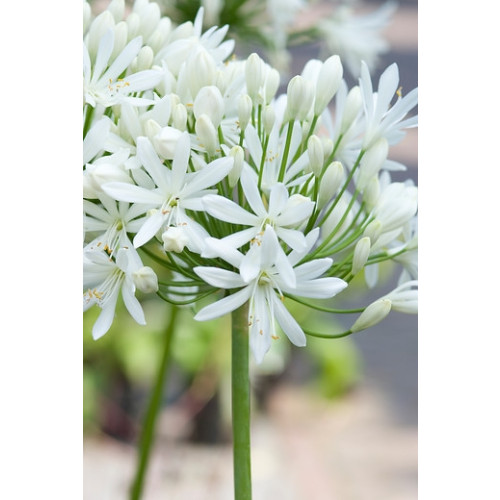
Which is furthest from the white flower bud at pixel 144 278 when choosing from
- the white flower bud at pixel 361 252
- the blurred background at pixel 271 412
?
the blurred background at pixel 271 412

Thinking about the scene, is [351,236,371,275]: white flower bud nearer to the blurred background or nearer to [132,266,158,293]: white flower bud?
[132,266,158,293]: white flower bud

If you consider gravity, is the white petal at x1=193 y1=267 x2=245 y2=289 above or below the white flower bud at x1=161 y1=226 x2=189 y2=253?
below

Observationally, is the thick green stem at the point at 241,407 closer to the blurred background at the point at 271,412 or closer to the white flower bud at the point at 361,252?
the white flower bud at the point at 361,252

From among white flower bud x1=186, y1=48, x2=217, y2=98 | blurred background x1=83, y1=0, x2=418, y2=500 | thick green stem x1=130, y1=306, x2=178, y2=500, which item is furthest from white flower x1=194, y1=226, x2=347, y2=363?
blurred background x1=83, y1=0, x2=418, y2=500

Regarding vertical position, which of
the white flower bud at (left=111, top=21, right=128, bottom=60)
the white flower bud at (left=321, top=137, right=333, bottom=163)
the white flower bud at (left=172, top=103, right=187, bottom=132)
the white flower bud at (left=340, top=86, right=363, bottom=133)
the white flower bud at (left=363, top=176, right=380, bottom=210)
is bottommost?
the white flower bud at (left=363, top=176, right=380, bottom=210)

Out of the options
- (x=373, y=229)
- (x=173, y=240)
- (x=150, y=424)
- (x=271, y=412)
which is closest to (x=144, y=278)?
(x=173, y=240)

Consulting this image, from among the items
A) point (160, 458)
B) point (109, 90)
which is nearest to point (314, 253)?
point (109, 90)

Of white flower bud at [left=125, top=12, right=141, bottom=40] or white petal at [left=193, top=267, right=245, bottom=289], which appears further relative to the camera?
→ white flower bud at [left=125, top=12, right=141, bottom=40]

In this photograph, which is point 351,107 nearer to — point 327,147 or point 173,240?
point 327,147
